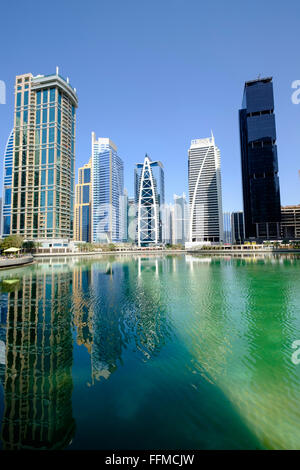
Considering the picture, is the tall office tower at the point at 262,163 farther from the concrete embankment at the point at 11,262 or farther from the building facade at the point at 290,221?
the concrete embankment at the point at 11,262

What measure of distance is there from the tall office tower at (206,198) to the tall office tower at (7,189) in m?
117

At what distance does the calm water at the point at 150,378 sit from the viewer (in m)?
6.15

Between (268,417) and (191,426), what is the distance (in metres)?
2.38

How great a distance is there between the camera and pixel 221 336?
499 inches

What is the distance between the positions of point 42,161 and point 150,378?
132 m

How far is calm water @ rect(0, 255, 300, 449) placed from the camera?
6148 mm

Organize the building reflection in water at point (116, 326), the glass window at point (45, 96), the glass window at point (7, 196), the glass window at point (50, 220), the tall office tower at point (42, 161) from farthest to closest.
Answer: the glass window at point (7, 196)
the glass window at point (45, 96)
the tall office tower at point (42, 161)
the glass window at point (50, 220)
the building reflection in water at point (116, 326)

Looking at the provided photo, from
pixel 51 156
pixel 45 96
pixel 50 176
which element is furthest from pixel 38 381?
pixel 45 96

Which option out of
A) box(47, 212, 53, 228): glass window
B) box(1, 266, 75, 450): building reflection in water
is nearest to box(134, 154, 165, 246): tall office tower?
box(47, 212, 53, 228): glass window

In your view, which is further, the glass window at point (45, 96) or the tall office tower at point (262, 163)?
the tall office tower at point (262, 163)

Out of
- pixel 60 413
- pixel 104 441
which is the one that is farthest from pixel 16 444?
pixel 104 441

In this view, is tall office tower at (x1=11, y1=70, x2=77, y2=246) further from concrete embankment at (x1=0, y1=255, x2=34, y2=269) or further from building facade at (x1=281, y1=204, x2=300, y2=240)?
building facade at (x1=281, y1=204, x2=300, y2=240)

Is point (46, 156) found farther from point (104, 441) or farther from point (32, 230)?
point (104, 441)

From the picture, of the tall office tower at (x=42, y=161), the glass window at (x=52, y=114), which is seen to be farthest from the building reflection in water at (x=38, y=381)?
the glass window at (x=52, y=114)
